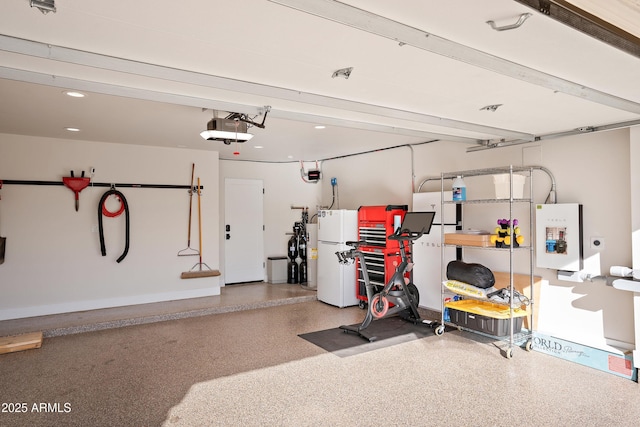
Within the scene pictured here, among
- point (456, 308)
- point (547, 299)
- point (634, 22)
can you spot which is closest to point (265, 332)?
point (456, 308)

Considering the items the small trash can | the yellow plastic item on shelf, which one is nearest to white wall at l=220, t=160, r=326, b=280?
the small trash can

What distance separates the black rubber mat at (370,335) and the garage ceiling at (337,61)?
2411mm

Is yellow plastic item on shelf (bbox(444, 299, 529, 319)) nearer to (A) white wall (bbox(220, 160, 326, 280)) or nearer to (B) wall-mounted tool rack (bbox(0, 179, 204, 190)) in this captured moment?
(A) white wall (bbox(220, 160, 326, 280))

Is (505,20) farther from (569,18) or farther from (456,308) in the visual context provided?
(456,308)

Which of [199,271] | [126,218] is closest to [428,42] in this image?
[126,218]

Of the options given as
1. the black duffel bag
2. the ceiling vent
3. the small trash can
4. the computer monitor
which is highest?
the ceiling vent

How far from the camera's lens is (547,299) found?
4.50 meters

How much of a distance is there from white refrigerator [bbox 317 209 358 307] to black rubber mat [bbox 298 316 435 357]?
3.05 feet

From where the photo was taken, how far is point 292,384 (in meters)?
3.52

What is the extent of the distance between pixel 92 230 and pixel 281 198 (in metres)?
Result: 3.49

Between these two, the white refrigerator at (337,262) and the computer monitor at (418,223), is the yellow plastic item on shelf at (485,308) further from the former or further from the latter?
the white refrigerator at (337,262)

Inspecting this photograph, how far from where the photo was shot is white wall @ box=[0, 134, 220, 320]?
212 inches

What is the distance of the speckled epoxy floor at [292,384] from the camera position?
297 cm

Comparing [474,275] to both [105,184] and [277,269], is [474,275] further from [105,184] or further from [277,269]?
[105,184]
